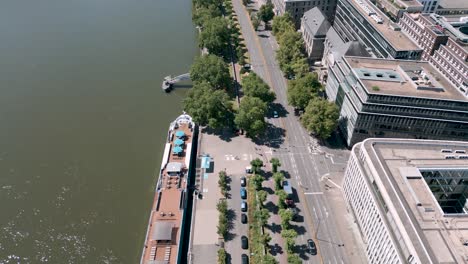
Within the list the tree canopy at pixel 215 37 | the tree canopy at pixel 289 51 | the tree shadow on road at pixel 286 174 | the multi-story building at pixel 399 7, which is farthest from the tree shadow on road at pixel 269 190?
the multi-story building at pixel 399 7

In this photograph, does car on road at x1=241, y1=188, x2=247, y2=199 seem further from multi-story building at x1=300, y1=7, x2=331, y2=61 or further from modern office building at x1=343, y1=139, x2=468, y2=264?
multi-story building at x1=300, y1=7, x2=331, y2=61

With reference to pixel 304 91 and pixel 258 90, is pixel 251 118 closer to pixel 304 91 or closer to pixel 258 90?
pixel 258 90

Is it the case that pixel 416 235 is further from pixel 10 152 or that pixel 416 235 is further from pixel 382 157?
pixel 10 152

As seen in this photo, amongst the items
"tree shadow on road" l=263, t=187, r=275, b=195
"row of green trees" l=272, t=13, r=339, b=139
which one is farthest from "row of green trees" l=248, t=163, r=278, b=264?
"row of green trees" l=272, t=13, r=339, b=139

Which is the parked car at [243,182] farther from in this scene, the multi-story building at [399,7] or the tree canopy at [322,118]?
the multi-story building at [399,7]

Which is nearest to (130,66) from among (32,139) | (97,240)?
(32,139)

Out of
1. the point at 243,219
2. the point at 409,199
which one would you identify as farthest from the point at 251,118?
the point at 409,199
